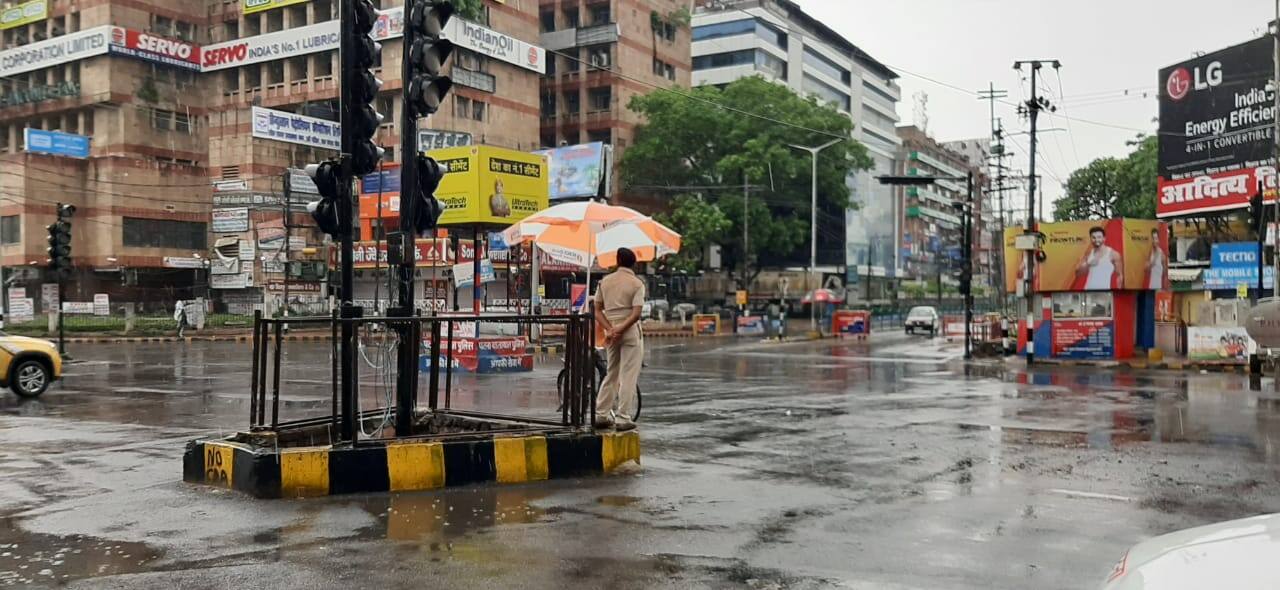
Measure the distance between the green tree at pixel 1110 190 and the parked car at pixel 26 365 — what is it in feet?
180

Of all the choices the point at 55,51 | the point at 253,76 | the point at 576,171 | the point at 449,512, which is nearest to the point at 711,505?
the point at 449,512

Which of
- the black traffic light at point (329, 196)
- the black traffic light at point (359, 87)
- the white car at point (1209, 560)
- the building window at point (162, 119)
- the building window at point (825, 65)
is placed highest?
the building window at point (825, 65)

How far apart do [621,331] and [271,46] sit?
168ft

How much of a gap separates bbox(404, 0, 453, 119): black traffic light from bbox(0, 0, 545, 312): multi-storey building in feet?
134

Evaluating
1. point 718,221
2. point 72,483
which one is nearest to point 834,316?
point 718,221

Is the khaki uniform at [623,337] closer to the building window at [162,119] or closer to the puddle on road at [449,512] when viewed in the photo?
the puddle on road at [449,512]

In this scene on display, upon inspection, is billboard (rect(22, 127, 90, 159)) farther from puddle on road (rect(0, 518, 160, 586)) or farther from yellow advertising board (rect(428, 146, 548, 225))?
puddle on road (rect(0, 518, 160, 586))

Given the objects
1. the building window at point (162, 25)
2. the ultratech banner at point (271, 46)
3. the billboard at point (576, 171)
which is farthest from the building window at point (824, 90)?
the building window at point (162, 25)

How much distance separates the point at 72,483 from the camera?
27.0ft

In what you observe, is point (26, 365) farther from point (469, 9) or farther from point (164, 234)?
point (164, 234)

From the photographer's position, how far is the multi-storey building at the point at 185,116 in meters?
50.5

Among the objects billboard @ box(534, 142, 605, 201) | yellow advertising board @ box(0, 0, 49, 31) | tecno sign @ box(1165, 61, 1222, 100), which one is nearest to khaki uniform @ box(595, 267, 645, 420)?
tecno sign @ box(1165, 61, 1222, 100)

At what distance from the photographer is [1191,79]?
1326 inches

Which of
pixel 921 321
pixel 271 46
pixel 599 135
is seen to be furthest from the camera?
pixel 599 135
